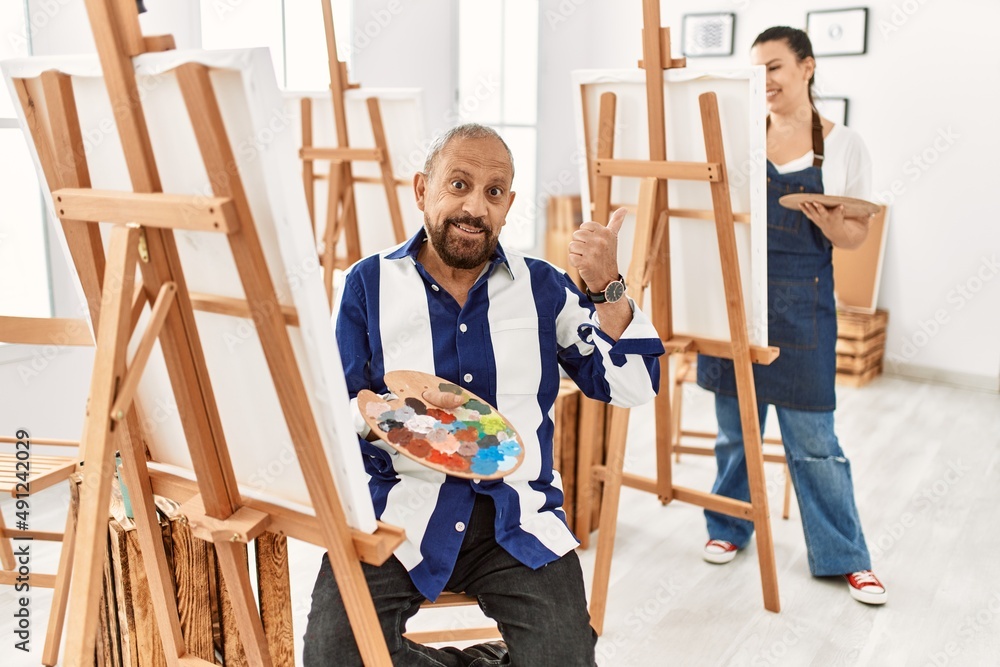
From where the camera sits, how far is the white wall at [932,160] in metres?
4.74

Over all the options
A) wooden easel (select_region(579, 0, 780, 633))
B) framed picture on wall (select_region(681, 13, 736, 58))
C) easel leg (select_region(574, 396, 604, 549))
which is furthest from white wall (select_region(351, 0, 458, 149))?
wooden easel (select_region(579, 0, 780, 633))

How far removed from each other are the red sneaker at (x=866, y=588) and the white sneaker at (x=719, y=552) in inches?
14.7

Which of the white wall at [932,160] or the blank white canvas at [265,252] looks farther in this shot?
the white wall at [932,160]

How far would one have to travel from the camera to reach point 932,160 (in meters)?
4.91

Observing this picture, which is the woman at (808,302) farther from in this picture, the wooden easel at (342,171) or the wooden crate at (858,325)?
the wooden crate at (858,325)

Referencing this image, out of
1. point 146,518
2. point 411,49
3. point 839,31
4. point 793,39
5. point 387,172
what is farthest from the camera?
point 839,31

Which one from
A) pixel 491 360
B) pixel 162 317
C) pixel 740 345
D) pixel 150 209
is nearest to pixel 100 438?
pixel 162 317

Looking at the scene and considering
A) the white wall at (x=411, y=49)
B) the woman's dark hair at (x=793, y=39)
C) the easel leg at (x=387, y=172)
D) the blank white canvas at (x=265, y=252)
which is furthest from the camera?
the white wall at (x=411, y=49)

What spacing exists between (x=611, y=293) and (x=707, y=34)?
4451mm

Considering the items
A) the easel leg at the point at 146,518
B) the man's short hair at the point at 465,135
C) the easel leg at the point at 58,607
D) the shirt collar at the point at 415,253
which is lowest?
the easel leg at the point at 58,607

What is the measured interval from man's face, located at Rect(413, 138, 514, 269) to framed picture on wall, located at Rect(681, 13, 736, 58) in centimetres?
424

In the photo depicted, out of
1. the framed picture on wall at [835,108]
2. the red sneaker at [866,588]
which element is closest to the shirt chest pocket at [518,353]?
the red sneaker at [866,588]

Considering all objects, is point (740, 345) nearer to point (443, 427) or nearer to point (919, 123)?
point (443, 427)

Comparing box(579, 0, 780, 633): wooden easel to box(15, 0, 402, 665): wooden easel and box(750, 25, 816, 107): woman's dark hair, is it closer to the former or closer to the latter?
box(750, 25, 816, 107): woman's dark hair
